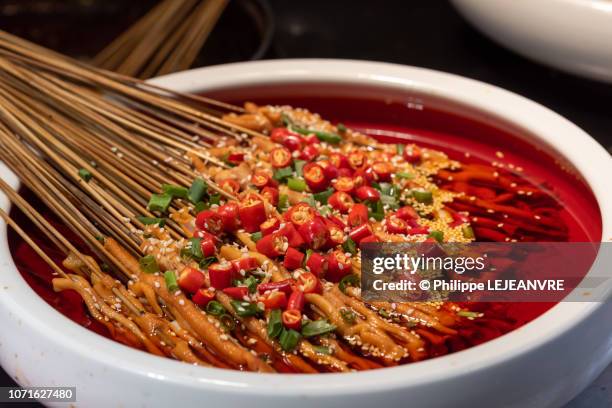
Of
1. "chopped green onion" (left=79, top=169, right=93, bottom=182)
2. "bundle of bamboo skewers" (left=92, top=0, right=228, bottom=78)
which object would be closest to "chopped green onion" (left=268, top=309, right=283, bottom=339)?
"chopped green onion" (left=79, top=169, right=93, bottom=182)

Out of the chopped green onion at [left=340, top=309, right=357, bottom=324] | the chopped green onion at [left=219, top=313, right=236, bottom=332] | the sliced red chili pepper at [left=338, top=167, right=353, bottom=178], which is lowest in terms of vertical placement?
the chopped green onion at [left=219, top=313, right=236, bottom=332]

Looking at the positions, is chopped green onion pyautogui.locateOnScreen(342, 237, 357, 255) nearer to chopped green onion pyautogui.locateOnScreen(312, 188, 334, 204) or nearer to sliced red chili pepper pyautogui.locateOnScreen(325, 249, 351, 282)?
sliced red chili pepper pyautogui.locateOnScreen(325, 249, 351, 282)

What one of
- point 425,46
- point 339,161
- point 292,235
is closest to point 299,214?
point 292,235

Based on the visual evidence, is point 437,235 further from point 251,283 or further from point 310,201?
point 251,283

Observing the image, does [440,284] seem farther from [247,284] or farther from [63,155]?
[63,155]

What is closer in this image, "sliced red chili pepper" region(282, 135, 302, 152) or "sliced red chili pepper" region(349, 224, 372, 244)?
"sliced red chili pepper" region(349, 224, 372, 244)

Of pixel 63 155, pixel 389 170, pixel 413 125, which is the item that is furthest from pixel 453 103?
pixel 63 155
